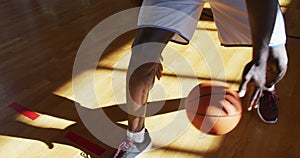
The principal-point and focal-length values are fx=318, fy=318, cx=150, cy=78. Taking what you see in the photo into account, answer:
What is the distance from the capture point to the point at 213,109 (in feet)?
4.69

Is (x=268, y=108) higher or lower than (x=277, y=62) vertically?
lower

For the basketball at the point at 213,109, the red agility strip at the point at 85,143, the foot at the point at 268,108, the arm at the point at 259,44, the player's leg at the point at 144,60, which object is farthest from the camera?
the foot at the point at 268,108

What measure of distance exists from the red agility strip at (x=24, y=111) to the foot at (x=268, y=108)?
129cm

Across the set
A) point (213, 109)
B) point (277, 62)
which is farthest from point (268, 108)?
point (213, 109)

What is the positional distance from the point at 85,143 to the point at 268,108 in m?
1.02

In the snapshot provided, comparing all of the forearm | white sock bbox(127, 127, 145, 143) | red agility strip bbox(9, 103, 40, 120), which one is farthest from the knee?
red agility strip bbox(9, 103, 40, 120)

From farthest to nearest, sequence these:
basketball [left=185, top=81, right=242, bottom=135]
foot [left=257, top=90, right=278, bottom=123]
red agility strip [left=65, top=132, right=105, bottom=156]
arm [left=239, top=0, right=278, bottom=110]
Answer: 1. foot [left=257, top=90, right=278, bottom=123]
2. red agility strip [left=65, top=132, right=105, bottom=156]
3. basketball [left=185, top=81, right=242, bottom=135]
4. arm [left=239, top=0, right=278, bottom=110]

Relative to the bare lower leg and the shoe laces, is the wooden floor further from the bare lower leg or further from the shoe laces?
the bare lower leg

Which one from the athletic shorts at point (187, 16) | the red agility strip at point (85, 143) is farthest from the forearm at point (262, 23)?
the red agility strip at point (85, 143)

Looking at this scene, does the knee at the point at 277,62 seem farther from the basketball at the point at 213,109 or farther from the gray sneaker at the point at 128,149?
the gray sneaker at the point at 128,149

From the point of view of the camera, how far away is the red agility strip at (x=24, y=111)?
184 centimetres

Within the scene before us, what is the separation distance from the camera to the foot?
1775mm

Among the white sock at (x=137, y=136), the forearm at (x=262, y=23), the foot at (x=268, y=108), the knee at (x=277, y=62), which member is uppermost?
the forearm at (x=262, y=23)

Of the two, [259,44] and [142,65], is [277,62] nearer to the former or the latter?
[259,44]
